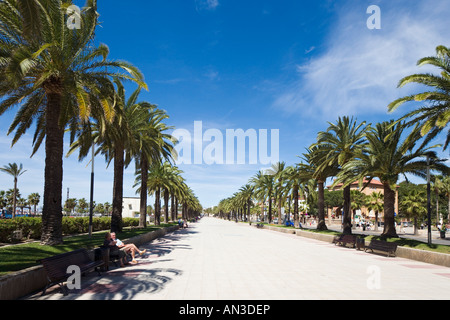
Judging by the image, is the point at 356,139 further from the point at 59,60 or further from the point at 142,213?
the point at 59,60

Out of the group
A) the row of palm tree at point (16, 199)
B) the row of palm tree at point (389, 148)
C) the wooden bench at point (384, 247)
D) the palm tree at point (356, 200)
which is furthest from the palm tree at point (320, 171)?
the row of palm tree at point (16, 199)

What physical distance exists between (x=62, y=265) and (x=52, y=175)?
569 centimetres

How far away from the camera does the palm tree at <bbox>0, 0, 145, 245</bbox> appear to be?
10984 mm

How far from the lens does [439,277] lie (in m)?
9.88

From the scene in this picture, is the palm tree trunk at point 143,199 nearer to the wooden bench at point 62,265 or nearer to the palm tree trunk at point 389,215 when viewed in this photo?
the wooden bench at point 62,265

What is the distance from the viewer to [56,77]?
470 inches

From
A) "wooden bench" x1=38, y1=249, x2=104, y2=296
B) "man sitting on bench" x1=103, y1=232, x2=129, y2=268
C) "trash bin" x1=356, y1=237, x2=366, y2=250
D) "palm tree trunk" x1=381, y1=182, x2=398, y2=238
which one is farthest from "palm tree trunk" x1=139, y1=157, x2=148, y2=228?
"palm tree trunk" x1=381, y1=182, x2=398, y2=238

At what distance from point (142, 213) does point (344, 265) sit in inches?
757

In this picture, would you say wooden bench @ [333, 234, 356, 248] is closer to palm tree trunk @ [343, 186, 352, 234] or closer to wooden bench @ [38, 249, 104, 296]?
palm tree trunk @ [343, 186, 352, 234]

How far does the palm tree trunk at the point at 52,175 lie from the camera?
12023mm

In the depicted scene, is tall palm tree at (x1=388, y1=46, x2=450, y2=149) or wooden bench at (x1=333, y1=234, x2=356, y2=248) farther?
wooden bench at (x1=333, y1=234, x2=356, y2=248)

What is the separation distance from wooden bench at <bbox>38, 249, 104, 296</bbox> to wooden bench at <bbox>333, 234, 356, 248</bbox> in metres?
14.6

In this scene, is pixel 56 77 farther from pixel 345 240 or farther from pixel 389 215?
pixel 389 215
